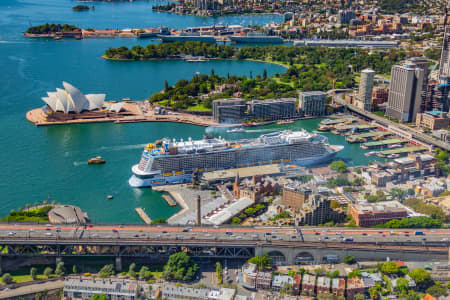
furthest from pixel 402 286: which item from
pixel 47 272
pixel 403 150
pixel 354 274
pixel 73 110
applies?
pixel 73 110

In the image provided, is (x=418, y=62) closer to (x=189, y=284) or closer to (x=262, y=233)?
(x=262, y=233)

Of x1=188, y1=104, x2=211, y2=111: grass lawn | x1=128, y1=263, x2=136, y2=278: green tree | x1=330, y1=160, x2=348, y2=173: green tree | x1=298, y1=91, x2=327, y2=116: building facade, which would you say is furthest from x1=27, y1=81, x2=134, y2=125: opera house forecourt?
x1=128, y1=263, x2=136, y2=278: green tree

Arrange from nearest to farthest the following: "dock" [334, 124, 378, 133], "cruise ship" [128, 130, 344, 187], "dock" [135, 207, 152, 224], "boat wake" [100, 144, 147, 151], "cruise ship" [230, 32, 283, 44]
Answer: "dock" [135, 207, 152, 224] < "cruise ship" [128, 130, 344, 187] < "boat wake" [100, 144, 147, 151] < "dock" [334, 124, 378, 133] < "cruise ship" [230, 32, 283, 44]

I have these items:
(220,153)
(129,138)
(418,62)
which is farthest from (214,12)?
(220,153)

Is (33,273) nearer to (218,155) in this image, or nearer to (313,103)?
(218,155)

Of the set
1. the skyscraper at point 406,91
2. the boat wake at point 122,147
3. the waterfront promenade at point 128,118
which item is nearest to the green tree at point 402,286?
the boat wake at point 122,147

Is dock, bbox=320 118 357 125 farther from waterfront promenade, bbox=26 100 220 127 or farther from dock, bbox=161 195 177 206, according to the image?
dock, bbox=161 195 177 206
